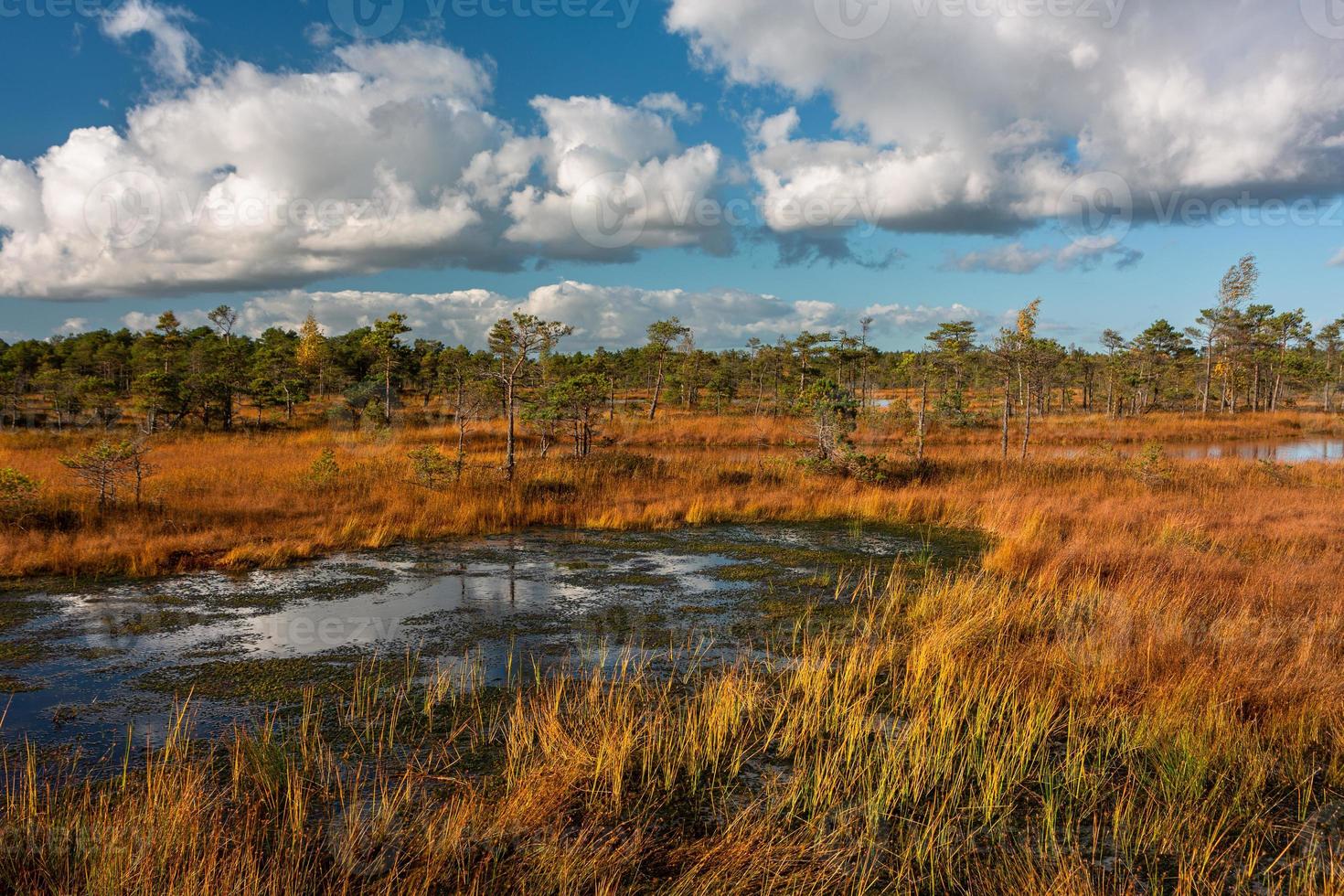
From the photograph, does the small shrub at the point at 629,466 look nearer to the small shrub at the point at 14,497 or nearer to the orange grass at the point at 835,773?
the orange grass at the point at 835,773

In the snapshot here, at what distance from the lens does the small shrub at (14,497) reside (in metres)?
10.6

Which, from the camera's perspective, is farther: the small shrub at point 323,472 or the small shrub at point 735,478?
the small shrub at point 735,478

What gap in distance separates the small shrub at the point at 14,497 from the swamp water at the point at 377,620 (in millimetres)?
3143

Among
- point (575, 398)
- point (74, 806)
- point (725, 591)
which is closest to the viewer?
point (74, 806)

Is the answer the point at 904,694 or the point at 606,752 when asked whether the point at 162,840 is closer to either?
the point at 606,752

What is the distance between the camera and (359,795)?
13.7 ft

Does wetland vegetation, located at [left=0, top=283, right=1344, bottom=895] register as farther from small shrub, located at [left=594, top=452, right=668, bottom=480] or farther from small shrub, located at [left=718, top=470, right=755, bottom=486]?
small shrub, located at [left=718, top=470, right=755, bottom=486]

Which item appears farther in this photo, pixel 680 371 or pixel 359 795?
pixel 680 371

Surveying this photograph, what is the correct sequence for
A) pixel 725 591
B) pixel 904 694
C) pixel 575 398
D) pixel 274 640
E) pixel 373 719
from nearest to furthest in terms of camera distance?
1. pixel 373 719
2. pixel 904 694
3. pixel 274 640
4. pixel 725 591
5. pixel 575 398

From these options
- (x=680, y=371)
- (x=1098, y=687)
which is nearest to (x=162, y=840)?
(x=1098, y=687)

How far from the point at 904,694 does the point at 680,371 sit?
54.5 m

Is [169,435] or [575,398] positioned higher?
[575,398]

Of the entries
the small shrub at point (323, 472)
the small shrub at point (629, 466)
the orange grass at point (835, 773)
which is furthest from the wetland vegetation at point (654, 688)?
the small shrub at point (629, 466)

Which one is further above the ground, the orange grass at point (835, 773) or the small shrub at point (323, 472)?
the small shrub at point (323, 472)
